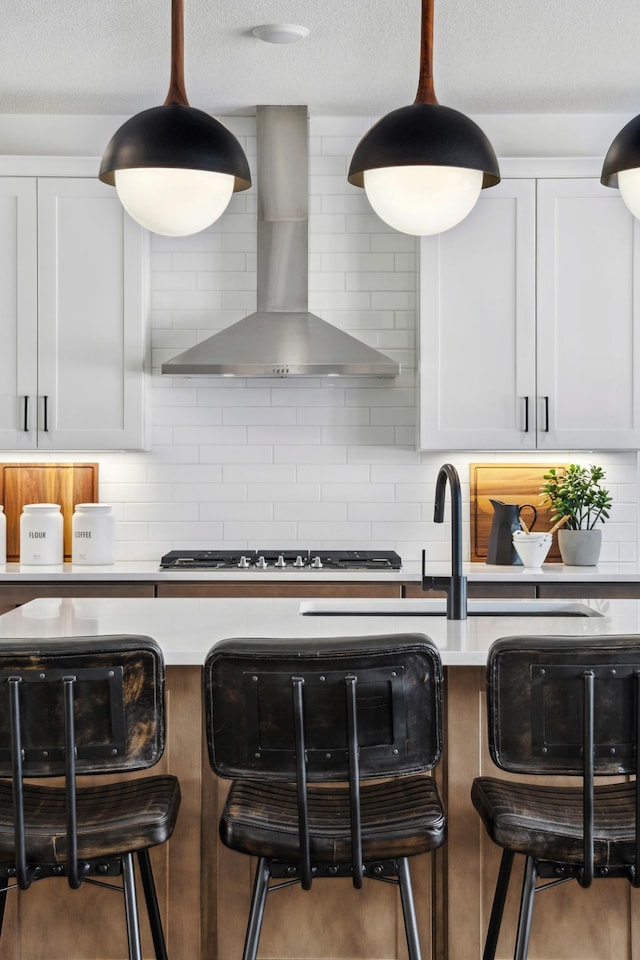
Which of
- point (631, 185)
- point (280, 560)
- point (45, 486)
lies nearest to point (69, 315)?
point (45, 486)

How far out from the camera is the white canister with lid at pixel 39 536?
3959 mm

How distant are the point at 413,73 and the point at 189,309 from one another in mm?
1410

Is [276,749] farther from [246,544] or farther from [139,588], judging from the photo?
[246,544]

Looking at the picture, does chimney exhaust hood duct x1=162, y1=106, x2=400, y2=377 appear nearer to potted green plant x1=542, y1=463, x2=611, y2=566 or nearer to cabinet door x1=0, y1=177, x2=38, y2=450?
cabinet door x1=0, y1=177, x2=38, y2=450

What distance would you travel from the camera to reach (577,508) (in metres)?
4.03

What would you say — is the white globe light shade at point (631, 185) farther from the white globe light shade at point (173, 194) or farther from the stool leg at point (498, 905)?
the stool leg at point (498, 905)

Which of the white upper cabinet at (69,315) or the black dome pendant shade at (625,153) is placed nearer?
the black dome pendant shade at (625,153)

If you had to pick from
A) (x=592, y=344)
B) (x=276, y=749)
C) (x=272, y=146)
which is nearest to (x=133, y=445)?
(x=272, y=146)

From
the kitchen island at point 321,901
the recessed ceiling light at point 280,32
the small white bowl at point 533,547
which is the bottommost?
the kitchen island at point 321,901

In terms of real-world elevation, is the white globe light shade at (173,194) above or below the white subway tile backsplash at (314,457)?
above

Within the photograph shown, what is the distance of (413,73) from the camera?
3684 millimetres

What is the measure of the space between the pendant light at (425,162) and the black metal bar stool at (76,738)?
3.71ft

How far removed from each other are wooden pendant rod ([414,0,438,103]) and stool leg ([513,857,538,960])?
64.6 inches

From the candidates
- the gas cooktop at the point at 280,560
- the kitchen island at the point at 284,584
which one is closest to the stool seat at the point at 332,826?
the kitchen island at the point at 284,584
